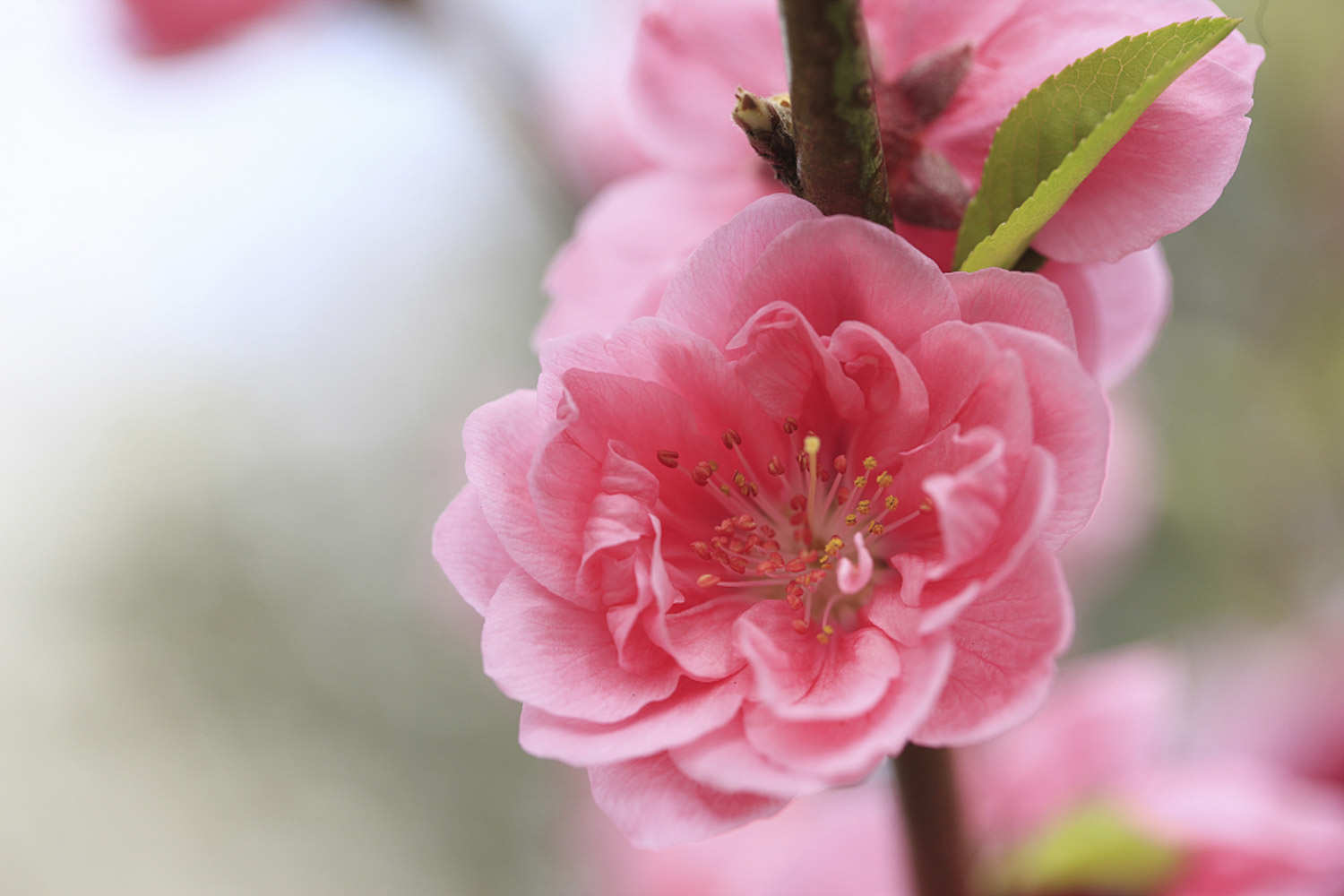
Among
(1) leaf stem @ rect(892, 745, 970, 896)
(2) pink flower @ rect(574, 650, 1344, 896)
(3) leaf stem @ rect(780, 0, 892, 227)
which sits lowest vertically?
(2) pink flower @ rect(574, 650, 1344, 896)

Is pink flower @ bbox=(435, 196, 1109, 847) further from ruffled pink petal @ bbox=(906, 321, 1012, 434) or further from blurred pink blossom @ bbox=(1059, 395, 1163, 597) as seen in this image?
blurred pink blossom @ bbox=(1059, 395, 1163, 597)

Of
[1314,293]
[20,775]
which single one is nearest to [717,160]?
[1314,293]

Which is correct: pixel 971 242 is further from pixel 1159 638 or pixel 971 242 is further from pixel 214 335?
pixel 214 335

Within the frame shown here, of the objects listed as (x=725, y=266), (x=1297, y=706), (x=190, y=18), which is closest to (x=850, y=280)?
(x=725, y=266)

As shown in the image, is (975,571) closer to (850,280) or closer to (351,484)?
(850,280)

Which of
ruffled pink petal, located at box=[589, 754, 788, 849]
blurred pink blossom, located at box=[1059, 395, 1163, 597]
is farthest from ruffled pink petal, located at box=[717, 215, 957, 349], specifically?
blurred pink blossom, located at box=[1059, 395, 1163, 597]

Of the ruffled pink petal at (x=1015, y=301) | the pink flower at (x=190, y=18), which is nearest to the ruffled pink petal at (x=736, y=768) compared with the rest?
the ruffled pink petal at (x=1015, y=301)
